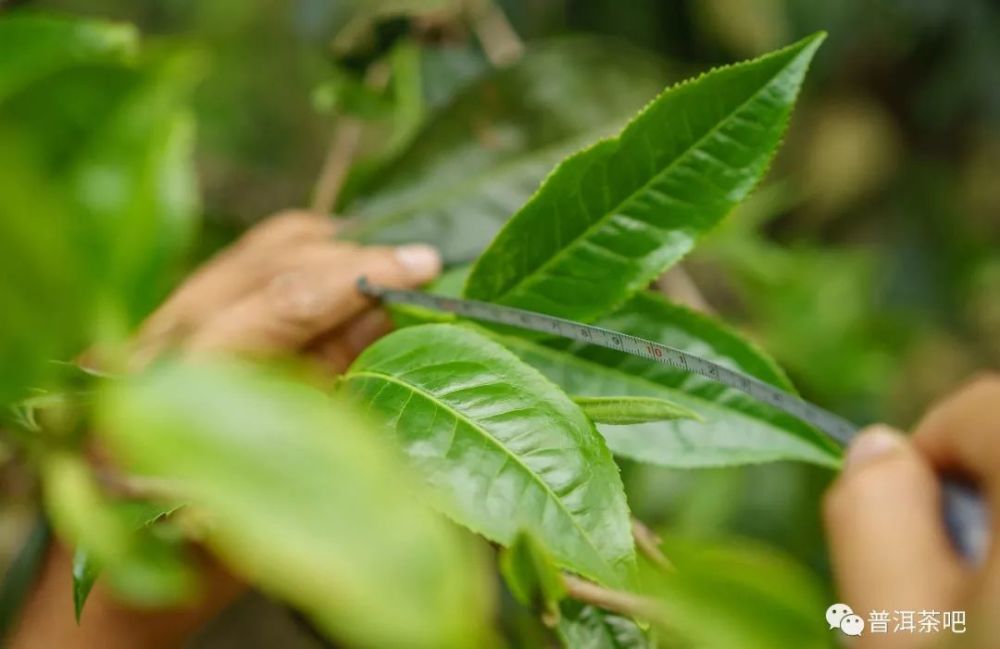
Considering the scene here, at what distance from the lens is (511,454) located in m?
0.31

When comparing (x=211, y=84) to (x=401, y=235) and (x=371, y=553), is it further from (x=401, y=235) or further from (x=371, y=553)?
(x=371, y=553)

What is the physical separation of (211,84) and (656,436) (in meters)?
1.65

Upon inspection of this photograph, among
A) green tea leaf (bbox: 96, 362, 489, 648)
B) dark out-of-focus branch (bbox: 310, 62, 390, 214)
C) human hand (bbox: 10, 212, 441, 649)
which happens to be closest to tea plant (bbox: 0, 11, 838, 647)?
green tea leaf (bbox: 96, 362, 489, 648)

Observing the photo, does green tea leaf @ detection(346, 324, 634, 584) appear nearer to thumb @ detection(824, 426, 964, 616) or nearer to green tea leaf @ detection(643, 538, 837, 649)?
green tea leaf @ detection(643, 538, 837, 649)

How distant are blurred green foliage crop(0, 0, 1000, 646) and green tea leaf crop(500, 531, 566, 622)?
0.15ft

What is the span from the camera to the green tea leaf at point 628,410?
1.10 feet

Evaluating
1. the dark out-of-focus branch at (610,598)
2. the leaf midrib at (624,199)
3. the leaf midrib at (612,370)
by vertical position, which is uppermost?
the leaf midrib at (624,199)

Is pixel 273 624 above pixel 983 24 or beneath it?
beneath

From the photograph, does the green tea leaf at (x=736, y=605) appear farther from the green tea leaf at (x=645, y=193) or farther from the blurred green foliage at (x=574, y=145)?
the green tea leaf at (x=645, y=193)

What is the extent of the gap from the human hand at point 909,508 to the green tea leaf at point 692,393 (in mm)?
57

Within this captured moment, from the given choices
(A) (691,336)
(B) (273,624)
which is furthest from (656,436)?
(B) (273,624)

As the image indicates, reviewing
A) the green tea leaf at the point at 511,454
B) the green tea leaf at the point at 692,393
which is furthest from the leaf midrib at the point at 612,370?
the green tea leaf at the point at 511,454

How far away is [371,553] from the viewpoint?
0.52 feet

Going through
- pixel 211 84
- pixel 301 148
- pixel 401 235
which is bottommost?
pixel 301 148
